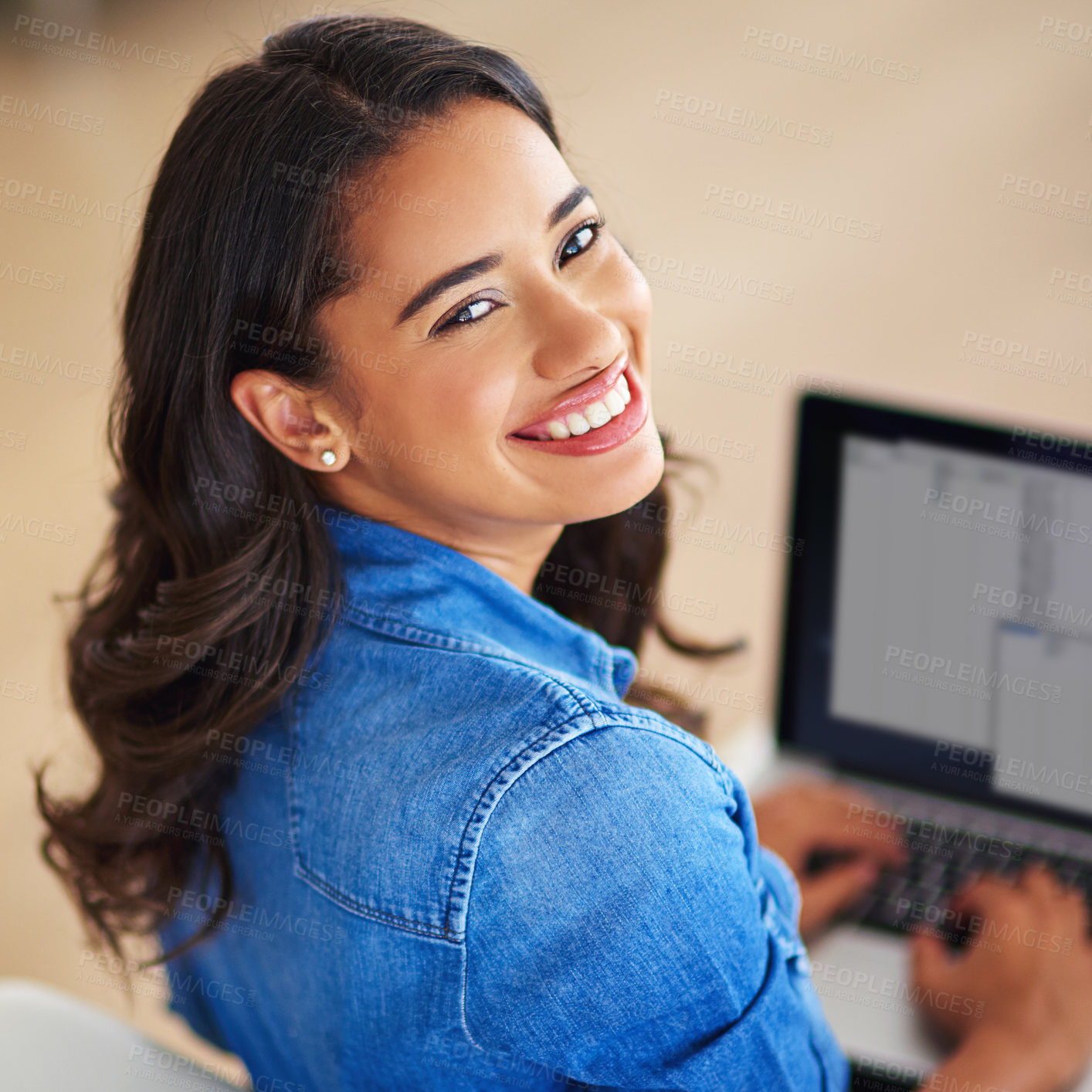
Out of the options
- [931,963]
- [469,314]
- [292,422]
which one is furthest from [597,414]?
[931,963]

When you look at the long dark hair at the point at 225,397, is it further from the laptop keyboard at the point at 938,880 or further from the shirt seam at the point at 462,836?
the laptop keyboard at the point at 938,880

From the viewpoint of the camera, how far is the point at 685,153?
199cm

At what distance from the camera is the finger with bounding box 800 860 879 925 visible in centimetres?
106

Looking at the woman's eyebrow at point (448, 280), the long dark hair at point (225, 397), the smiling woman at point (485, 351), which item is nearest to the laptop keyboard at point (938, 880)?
the smiling woman at point (485, 351)

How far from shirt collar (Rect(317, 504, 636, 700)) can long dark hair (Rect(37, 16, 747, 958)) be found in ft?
0.08

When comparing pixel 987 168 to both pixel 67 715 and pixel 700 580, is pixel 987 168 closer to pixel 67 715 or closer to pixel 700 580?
pixel 700 580

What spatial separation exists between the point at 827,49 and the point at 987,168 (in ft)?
1.35

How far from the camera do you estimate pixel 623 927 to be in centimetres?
62

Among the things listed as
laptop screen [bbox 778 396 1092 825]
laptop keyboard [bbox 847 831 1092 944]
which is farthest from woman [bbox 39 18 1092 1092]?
laptop screen [bbox 778 396 1092 825]

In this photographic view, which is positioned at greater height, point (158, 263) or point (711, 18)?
point (711, 18)

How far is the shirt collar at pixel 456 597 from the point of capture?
2.54 ft

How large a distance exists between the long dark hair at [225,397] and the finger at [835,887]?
59cm

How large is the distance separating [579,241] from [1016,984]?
77 centimetres

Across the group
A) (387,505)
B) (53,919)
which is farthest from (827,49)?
(53,919)
